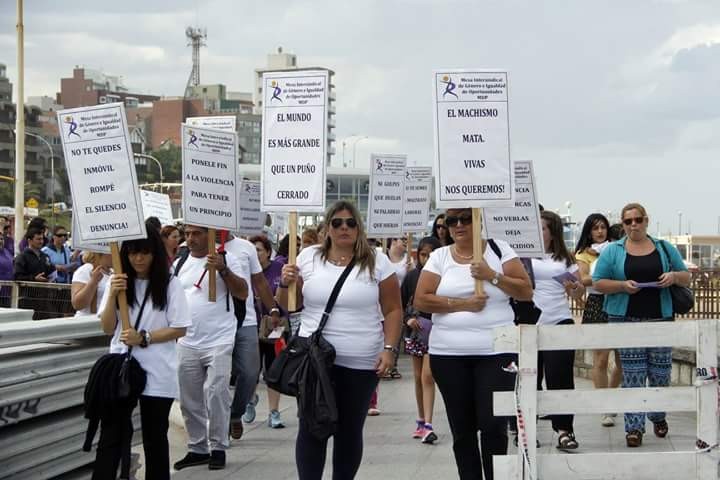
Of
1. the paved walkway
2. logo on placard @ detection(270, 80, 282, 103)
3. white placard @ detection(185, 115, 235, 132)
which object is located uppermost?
white placard @ detection(185, 115, 235, 132)

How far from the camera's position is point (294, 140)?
7930 millimetres

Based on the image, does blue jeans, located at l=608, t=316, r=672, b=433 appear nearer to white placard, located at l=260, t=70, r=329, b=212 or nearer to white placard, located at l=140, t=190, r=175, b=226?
white placard, located at l=260, t=70, r=329, b=212

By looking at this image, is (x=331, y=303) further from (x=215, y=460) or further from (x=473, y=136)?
(x=215, y=460)

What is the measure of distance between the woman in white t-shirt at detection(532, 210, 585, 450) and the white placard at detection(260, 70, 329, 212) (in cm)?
288

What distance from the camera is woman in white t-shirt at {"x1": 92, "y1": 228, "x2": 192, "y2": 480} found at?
690cm

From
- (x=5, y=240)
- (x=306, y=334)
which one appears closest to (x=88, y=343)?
(x=306, y=334)

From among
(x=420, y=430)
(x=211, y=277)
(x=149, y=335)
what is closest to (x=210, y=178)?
(x=211, y=277)

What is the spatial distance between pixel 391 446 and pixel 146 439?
12.0 feet

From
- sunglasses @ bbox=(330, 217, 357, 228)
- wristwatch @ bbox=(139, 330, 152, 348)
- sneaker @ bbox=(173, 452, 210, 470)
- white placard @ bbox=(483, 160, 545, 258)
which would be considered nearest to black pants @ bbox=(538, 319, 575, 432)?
white placard @ bbox=(483, 160, 545, 258)

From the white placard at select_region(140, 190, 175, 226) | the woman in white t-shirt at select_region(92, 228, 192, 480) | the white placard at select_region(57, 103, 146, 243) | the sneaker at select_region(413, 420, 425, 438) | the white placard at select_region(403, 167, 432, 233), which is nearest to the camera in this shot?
the woman in white t-shirt at select_region(92, 228, 192, 480)

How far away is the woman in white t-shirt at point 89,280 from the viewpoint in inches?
335

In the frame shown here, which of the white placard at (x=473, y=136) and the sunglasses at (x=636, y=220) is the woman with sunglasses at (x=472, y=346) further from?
the sunglasses at (x=636, y=220)

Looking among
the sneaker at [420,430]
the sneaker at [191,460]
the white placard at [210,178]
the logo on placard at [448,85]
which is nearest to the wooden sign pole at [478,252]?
the logo on placard at [448,85]

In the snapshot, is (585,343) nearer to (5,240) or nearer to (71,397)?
(71,397)
